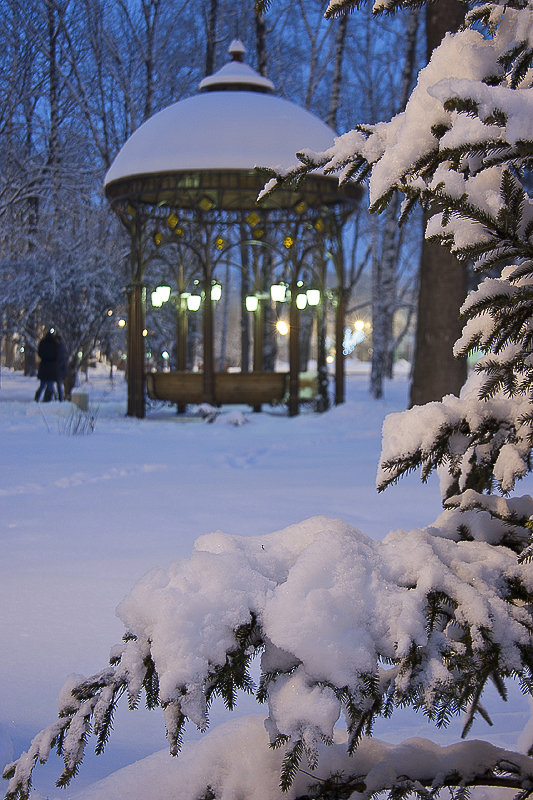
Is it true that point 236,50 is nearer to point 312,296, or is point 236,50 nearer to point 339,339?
point 312,296

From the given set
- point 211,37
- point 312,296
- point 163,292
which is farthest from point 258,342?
point 211,37

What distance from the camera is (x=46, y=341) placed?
15852mm

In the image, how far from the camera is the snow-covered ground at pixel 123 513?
2.76 m

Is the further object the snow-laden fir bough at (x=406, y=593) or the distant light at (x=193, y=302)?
the distant light at (x=193, y=302)

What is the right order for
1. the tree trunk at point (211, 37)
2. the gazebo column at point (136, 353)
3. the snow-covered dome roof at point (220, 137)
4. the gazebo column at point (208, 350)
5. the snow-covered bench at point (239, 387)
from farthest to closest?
1. the tree trunk at point (211, 37)
2. the snow-covered bench at point (239, 387)
3. the gazebo column at point (208, 350)
4. the gazebo column at point (136, 353)
5. the snow-covered dome roof at point (220, 137)

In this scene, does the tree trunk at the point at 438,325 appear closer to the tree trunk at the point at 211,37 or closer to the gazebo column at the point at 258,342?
the gazebo column at the point at 258,342

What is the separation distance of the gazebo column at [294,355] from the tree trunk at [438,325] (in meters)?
5.07

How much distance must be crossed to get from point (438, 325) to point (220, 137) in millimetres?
5770

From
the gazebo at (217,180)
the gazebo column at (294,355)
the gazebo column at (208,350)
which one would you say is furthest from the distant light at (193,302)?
the gazebo column at (294,355)

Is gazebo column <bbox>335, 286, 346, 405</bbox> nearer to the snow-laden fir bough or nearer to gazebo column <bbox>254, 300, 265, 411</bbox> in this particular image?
gazebo column <bbox>254, 300, 265, 411</bbox>

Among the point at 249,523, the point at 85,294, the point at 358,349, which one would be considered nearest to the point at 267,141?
the point at 85,294

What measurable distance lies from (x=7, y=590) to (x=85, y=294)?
15.8 meters

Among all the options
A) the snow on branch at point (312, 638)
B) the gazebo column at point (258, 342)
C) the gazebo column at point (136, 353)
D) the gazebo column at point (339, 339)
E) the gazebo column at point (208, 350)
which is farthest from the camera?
the gazebo column at point (258, 342)

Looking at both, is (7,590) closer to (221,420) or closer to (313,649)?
(313,649)
